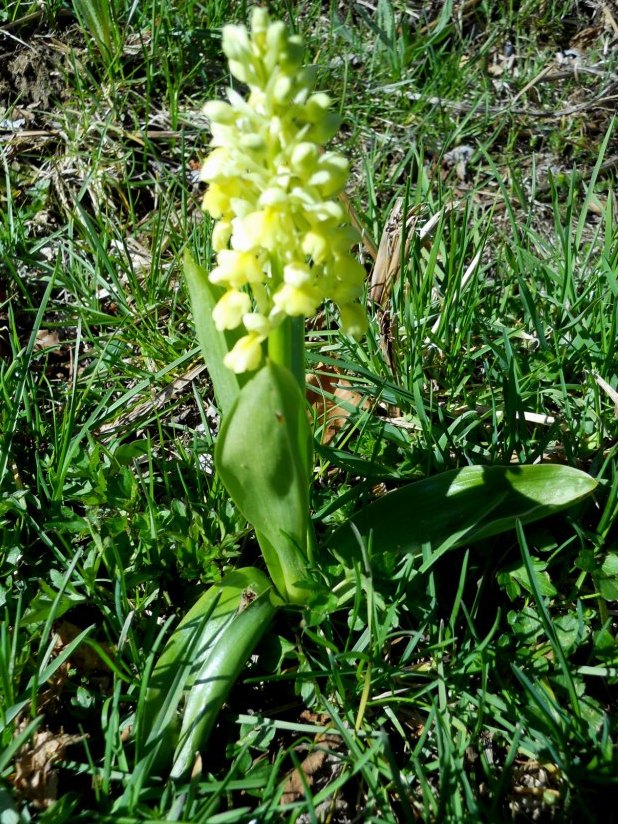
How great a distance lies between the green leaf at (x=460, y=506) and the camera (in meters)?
1.70

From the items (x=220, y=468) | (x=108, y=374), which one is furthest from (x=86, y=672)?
(x=108, y=374)

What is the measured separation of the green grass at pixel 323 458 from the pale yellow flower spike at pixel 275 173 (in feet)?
2.01

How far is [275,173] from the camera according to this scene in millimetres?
1322

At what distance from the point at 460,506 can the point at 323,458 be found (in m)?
0.48

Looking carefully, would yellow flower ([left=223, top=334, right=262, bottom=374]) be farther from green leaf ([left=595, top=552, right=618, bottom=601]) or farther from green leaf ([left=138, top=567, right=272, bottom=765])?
green leaf ([left=595, top=552, right=618, bottom=601])

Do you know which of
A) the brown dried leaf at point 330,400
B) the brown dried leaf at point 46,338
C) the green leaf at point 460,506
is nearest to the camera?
the green leaf at point 460,506

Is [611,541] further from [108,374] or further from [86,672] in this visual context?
[108,374]

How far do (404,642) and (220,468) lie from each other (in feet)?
2.34

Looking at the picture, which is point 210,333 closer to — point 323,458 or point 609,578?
point 323,458

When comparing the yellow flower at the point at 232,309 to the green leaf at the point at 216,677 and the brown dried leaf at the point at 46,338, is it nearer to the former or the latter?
the green leaf at the point at 216,677

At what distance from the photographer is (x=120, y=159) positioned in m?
3.00

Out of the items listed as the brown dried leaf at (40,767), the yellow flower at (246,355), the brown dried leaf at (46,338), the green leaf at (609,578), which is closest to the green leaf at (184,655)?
the brown dried leaf at (40,767)

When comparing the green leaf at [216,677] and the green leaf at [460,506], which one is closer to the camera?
the green leaf at [216,677]

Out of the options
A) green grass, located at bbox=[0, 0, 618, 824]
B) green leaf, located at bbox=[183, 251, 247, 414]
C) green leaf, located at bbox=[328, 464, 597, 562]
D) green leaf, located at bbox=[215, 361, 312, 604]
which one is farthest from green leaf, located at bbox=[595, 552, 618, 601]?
green leaf, located at bbox=[183, 251, 247, 414]
